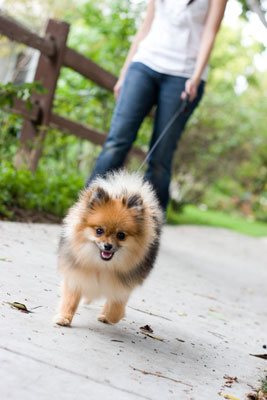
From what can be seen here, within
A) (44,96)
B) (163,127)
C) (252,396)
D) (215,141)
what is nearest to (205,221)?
(215,141)

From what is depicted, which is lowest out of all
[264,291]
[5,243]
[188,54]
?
[264,291]

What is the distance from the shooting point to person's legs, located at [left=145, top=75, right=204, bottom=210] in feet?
16.0

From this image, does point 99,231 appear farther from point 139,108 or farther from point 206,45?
point 206,45

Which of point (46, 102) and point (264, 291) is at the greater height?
point (46, 102)

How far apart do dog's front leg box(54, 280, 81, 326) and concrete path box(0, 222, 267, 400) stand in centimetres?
6

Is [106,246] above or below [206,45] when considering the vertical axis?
below

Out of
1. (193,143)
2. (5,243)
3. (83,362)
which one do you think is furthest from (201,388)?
(193,143)

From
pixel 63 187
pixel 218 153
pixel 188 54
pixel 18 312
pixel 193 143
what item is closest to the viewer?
pixel 18 312

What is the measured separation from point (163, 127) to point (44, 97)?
199 centimetres

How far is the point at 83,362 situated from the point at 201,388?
561mm

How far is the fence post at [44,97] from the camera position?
20.9ft

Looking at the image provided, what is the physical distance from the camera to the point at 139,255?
3072 mm

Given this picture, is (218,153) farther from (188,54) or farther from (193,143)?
(188,54)

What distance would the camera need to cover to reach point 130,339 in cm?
308
